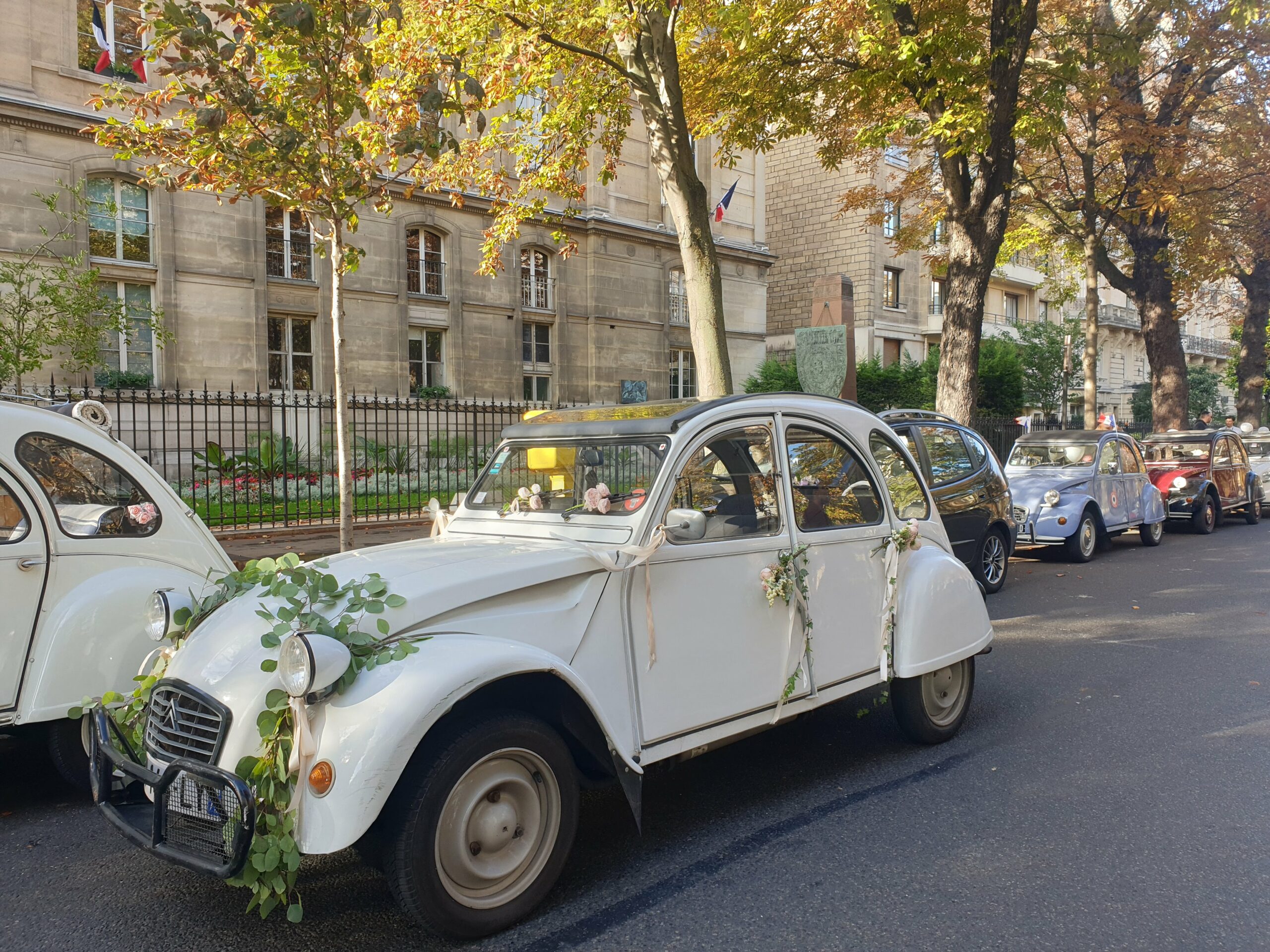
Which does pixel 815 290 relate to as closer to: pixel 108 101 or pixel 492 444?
pixel 492 444

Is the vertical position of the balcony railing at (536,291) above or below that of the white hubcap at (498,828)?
above

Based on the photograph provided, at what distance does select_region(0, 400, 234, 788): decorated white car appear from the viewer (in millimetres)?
4129

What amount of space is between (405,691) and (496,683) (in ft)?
1.41

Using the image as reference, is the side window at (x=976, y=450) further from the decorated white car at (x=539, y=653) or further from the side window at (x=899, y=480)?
the decorated white car at (x=539, y=653)

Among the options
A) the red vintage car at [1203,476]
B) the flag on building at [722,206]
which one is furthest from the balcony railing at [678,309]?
the red vintage car at [1203,476]

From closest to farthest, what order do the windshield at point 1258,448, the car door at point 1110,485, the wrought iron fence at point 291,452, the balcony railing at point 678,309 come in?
the wrought iron fence at point 291,452, the car door at point 1110,485, the windshield at point 1258,448, the balcony railing at point 678,309

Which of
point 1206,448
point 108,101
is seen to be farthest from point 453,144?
point 1206,448

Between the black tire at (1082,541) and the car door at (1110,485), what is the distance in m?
0.31

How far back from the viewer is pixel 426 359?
25266 mm

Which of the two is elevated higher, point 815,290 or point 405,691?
point 815,290

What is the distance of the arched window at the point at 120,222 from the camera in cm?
1983

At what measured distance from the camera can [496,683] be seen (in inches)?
126

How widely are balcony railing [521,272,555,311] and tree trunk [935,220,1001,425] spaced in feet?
50.8

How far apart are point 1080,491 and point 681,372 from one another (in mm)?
19401
